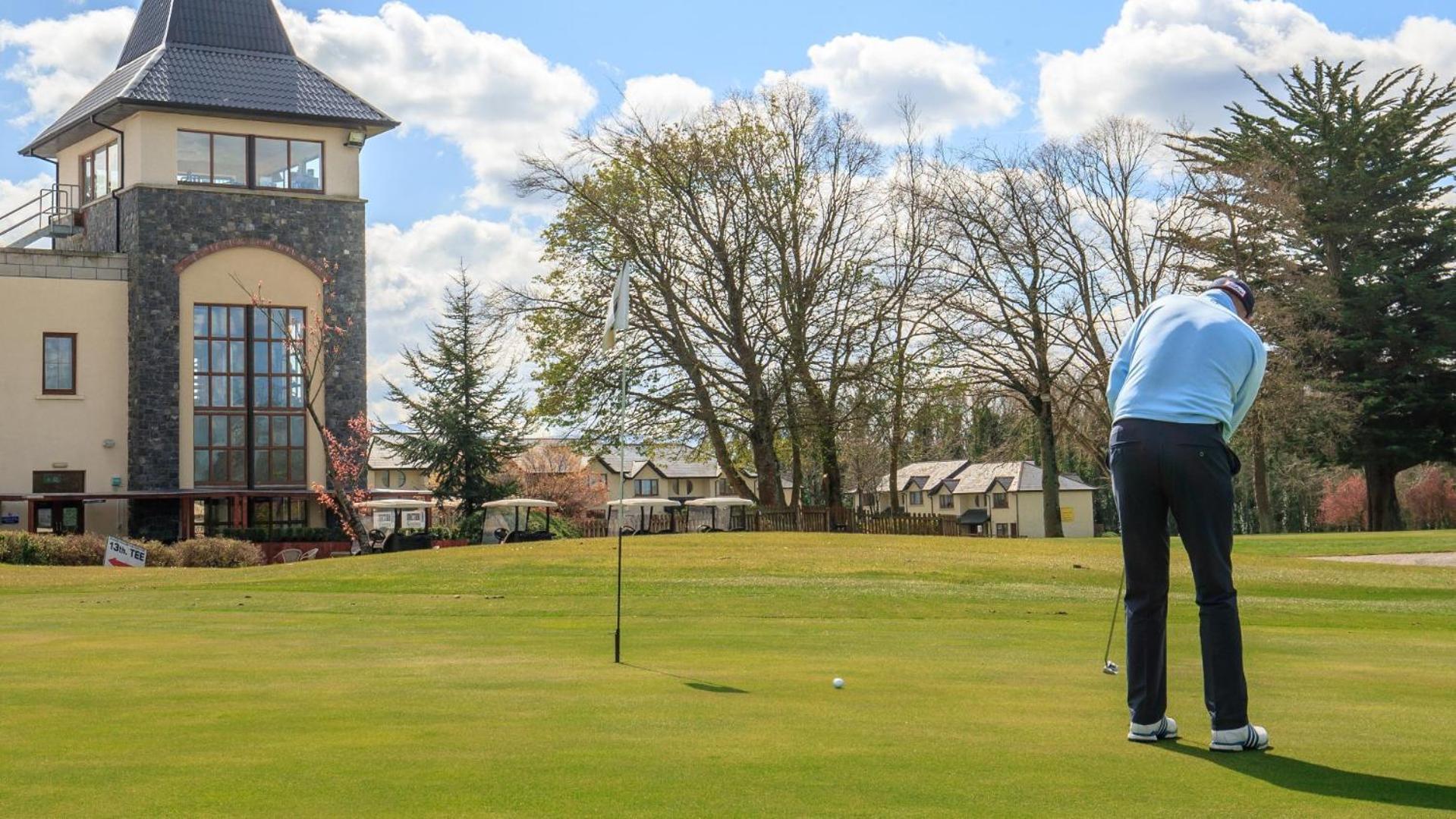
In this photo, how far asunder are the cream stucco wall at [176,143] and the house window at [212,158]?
18 centimetres

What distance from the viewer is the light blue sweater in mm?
6332

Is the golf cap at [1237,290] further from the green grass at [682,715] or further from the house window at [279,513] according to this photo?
the house window at [279,513]

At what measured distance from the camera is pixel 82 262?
4591cm

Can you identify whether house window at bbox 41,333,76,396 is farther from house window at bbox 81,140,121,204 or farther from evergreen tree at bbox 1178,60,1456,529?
evergreen tree at bbox 1178,60,1456,529

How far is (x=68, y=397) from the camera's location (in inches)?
1783

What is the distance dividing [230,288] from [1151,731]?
4452 cm

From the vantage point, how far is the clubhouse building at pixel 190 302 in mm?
44938

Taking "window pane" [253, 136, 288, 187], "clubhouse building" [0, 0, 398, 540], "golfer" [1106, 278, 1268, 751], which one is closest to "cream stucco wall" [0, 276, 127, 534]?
"clubhouse building" [0, 0, 398, 540]

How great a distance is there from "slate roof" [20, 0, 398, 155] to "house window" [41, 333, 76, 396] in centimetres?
713

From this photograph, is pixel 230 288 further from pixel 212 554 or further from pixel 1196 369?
pixel 1196 369

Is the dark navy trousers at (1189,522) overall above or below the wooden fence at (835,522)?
above

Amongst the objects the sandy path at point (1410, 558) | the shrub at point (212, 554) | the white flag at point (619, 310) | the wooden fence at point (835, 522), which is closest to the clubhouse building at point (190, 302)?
the shrub at point (212, 554)

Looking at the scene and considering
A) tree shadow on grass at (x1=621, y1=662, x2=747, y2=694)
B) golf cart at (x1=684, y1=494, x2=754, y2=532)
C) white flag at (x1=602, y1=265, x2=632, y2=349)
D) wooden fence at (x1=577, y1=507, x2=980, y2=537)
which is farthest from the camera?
golf cart at (x1=684, y1=494, x2=754, y2=532)

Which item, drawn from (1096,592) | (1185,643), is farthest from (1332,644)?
(1096,592)
